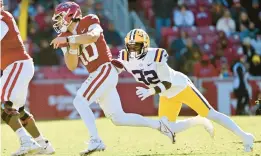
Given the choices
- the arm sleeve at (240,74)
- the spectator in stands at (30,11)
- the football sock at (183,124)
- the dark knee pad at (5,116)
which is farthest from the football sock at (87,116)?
the spectator in stands at (30,11)

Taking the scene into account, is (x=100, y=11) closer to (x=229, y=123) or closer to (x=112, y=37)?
(x=112, y=37)

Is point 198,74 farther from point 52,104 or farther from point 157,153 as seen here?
point 157,153

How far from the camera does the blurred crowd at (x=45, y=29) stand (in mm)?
16859

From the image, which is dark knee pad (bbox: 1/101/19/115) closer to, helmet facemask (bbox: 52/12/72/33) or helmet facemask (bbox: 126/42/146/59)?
helmet facemask (bbox: 52/12/72/33)

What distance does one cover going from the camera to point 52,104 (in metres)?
15.8

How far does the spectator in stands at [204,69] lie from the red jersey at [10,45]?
29.4ft

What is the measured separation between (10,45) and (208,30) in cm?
1107

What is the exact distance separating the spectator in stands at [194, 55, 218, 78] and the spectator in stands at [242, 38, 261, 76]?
1.11 metres

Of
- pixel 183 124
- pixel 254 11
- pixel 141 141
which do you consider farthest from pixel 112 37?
pixel 183 124

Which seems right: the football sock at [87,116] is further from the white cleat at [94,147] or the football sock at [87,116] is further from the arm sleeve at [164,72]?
the arm sleeve at [164,72]

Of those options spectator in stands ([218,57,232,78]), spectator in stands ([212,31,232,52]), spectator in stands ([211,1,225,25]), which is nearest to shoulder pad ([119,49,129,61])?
spectator in stands ([218,57,232,78])

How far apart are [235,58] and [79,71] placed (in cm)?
380

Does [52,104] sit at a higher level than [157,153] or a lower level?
lower

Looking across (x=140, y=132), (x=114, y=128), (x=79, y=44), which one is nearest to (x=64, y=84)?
(x=114, y=128)
